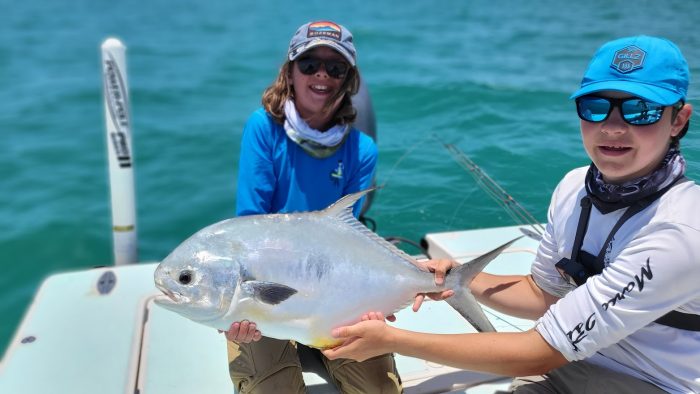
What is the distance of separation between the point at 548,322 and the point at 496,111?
5.64 metres

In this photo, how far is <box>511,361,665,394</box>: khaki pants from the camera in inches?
68.6

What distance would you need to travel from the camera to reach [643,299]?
1544mm

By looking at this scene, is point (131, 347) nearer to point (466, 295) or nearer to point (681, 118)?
point (466, 295)

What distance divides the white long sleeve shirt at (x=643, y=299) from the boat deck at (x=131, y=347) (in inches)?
27.2

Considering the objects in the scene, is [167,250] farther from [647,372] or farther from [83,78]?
[83,78]

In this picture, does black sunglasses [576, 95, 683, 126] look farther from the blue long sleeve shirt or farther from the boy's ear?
the blue long sleeve shirt

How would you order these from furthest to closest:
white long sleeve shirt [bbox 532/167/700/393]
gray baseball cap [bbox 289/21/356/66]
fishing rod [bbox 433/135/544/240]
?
fishing rod [bbox 433/135/544/240]
gray baseball cap [bbox 289/21/356/66]
white long sleeve shirt [bbox 532/167/700/393]

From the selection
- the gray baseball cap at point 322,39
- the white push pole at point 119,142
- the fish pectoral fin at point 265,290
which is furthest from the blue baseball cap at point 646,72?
the white push pole at point 119,142

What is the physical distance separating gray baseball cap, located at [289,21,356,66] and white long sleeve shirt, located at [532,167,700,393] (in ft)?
4.00

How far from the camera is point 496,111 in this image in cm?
707

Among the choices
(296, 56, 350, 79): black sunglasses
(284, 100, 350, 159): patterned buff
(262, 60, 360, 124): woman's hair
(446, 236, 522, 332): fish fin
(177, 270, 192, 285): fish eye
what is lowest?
(446, 236, 522, 332): fish fin

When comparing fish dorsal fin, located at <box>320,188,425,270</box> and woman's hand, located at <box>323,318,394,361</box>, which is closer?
woman's hand, located at <box>323,318,394,361</box>

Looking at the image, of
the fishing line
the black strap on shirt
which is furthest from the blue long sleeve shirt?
the fishing line

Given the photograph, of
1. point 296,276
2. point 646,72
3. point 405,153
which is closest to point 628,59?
point 646,72
